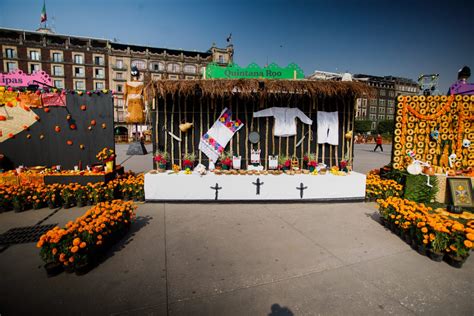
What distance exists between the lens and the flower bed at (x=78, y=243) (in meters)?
3.32

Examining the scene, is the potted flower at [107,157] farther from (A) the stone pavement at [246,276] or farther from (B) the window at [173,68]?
(B) the window at [173,68]

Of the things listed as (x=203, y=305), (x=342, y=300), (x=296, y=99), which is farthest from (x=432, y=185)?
(x=203, y=305)

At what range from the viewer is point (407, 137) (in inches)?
293

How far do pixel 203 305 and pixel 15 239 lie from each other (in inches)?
165

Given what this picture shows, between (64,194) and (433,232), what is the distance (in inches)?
322

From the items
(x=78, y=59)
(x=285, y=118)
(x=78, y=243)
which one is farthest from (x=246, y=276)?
(x=78, y=59)

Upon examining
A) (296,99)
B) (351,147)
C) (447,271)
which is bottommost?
(447,271)

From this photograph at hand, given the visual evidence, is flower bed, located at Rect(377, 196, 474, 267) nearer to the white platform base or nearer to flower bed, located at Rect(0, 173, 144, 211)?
the white platform base

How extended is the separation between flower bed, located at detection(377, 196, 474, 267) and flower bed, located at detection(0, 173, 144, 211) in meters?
6.40

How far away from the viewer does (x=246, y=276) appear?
134 inches

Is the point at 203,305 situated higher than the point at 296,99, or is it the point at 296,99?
the point at 296,99

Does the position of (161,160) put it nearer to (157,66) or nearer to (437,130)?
(437,130)

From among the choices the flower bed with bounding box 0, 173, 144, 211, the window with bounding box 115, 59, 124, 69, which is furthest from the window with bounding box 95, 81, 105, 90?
the flower bed with bounding box 0, 173, 144, 211

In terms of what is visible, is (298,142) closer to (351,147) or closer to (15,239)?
(351,147)
